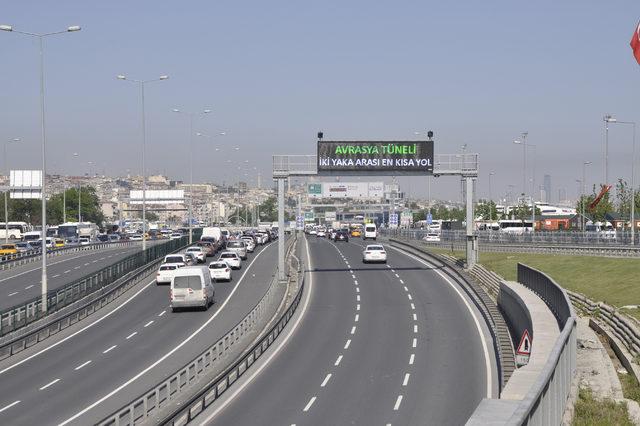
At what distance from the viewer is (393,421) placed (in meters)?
24.3

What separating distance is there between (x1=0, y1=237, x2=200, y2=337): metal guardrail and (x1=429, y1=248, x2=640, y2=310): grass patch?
23591mm

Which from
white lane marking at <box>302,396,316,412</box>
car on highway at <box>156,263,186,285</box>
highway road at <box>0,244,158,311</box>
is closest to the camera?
white lane marking at <box>302,396,316,412</box>

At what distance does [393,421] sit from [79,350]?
1670 cm

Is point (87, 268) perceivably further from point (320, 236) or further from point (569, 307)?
point (320, 236)

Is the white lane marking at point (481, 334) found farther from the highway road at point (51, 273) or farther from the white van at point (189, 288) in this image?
the highway road at point (51, 273)

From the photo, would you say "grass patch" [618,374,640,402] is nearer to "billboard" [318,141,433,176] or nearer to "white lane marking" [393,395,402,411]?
"white lane marking" [393,395,402,411]

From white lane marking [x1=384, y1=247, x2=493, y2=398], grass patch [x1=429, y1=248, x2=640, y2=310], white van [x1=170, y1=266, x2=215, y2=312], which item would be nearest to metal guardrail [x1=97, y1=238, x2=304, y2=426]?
white van [x1=170, y1=266, x2=215, y2=312]

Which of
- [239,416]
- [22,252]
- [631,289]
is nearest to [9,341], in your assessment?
[239,416]

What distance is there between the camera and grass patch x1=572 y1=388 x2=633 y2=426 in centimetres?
1752

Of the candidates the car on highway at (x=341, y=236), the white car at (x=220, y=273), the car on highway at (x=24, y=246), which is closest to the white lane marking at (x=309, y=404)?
the white car at (x=220, y=273)

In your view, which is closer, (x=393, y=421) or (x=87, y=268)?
(x=393, y=421)

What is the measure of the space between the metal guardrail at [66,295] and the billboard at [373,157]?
14.1 m

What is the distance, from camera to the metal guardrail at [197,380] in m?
21.1

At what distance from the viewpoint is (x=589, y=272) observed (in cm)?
5638
